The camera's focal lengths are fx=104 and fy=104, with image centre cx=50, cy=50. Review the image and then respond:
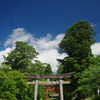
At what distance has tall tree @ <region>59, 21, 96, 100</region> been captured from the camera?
15.3 meters

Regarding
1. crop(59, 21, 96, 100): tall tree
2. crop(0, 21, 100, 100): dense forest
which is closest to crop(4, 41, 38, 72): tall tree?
crop(0, 21, 100, 100): dense forest

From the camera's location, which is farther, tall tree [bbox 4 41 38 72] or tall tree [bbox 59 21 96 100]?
tall tree [bbox 4 41 38 72]

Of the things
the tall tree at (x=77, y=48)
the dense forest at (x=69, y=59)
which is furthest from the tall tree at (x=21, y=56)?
the tall tree at (x=77, y=48)

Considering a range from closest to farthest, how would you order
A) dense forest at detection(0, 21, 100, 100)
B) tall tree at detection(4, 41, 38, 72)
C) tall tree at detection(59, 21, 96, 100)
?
1. dense forest at detection(0, 21, 100, 100)
2. tall tree at detection(59, 21, 96, 100)
3. tall tree at detection(4, 41, 38, 72)

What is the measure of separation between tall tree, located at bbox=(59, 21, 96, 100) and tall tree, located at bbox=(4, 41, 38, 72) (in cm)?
554

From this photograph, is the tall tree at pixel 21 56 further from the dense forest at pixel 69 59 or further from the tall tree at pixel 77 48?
the tall tree at pixel 77 48

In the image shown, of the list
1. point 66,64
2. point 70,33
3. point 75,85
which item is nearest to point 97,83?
point 75,85

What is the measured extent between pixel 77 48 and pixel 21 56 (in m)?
9.34

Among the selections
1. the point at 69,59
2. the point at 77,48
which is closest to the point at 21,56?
the point at 69,59

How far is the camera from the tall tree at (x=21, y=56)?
17.7m

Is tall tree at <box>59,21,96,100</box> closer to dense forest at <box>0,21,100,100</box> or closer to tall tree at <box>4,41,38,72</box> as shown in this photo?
dense forest at <box>0,21,100,100</box>

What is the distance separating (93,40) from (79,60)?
4091 millimetres

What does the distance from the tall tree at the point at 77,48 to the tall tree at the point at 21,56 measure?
18.2 ft

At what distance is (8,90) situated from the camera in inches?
462
